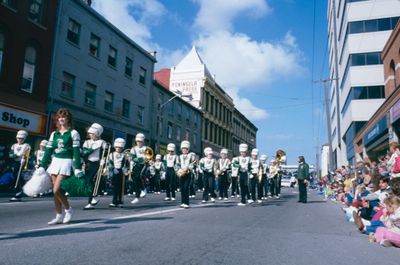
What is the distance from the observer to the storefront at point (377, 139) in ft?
69.9

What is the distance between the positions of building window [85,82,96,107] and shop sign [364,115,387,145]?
18.9 metres

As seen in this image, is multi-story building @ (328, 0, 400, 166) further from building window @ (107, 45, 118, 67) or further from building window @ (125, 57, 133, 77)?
building window @ (107, 45, 118, 67)

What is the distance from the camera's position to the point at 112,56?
91.9ft

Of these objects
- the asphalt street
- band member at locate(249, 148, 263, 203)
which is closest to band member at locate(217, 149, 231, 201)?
band member at locate(249, 148, 263, 203)

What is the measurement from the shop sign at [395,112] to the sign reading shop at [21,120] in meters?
18.6

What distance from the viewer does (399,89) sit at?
1691 cm

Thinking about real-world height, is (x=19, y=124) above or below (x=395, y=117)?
below

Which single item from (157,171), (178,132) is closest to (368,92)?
(178,132)

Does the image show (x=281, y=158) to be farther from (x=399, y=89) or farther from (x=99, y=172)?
(x=99, y=172)

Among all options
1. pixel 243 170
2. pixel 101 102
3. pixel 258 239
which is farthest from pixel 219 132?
pixel 258 239

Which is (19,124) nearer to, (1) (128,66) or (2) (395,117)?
(1) (128,66)

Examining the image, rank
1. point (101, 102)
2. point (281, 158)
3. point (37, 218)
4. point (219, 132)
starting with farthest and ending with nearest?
point (219, 132)
point (101, 102)
point (281, 158)
point (37, 218)

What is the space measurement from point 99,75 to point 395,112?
1908 centimetres

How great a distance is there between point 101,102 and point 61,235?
22.2 metres
